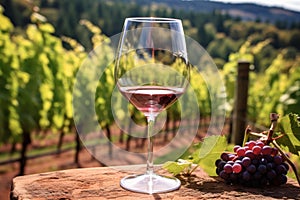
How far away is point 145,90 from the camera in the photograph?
143 cm

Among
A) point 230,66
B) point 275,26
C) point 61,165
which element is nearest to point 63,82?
point 61,165

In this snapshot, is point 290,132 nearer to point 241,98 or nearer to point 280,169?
point 280,169

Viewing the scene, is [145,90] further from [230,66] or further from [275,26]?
[275,26]

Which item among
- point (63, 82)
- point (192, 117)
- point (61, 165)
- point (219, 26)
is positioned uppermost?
point (219, 26)

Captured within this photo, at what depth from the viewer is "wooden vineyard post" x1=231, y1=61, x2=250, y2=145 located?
12.9ft

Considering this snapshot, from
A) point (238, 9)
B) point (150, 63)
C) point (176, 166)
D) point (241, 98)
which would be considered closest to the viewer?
point (150, 63)

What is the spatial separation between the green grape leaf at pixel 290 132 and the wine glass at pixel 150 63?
0.33 meters

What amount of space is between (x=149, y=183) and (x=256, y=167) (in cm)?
31

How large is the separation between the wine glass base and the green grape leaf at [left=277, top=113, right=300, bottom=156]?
342mm

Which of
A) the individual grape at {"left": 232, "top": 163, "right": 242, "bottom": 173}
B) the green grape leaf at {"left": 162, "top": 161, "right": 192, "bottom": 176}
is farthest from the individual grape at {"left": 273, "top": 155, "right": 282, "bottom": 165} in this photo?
the green grape leaf at {"left": 162, "top": 161, "right": 192, "bottom": 176}

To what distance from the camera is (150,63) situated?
1.46 metres

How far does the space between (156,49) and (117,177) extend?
43 centimetres

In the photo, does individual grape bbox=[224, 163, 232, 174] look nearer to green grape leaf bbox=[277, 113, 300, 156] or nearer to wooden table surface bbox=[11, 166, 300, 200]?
wooden table surface bbox=[11, 166, 300, 200]

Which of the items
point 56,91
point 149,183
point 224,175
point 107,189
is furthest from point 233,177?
point 56,91
